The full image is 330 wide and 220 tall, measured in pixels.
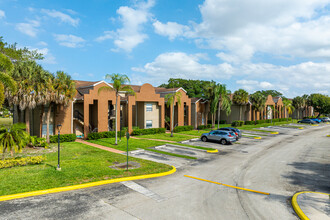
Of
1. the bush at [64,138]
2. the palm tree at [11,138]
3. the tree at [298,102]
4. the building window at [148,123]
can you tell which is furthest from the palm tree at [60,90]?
the tree at [298,102]

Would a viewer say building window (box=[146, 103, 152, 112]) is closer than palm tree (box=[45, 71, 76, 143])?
No

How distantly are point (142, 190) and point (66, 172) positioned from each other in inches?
210

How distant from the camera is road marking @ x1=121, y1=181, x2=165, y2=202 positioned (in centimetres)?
981

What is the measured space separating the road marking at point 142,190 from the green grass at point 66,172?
1.30m

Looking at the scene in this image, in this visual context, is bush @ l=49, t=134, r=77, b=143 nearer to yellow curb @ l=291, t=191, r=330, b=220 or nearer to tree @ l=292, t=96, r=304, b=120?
yellow curb @ l=291, t=191, r=330, b=220

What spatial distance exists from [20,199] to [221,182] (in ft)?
33.5

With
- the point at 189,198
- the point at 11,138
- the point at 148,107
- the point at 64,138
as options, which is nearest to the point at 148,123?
the point at 148,107

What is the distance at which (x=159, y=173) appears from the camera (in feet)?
44.8

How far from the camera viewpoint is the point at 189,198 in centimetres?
984

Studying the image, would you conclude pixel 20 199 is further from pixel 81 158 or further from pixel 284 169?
pixel 284 169

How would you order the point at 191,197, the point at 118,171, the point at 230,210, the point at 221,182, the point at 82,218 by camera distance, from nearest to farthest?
the point at 82,218, the point at 230,210, the point at 191,197, the point at 221,182, the point at 118,171

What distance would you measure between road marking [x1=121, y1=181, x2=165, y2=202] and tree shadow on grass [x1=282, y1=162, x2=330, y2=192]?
7.98m

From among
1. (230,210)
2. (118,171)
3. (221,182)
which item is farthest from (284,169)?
(118,171)

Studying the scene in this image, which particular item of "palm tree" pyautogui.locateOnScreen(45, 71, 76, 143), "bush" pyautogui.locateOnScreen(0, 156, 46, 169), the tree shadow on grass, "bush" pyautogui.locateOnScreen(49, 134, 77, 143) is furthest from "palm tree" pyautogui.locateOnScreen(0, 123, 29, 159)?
the tree shadow on grass
